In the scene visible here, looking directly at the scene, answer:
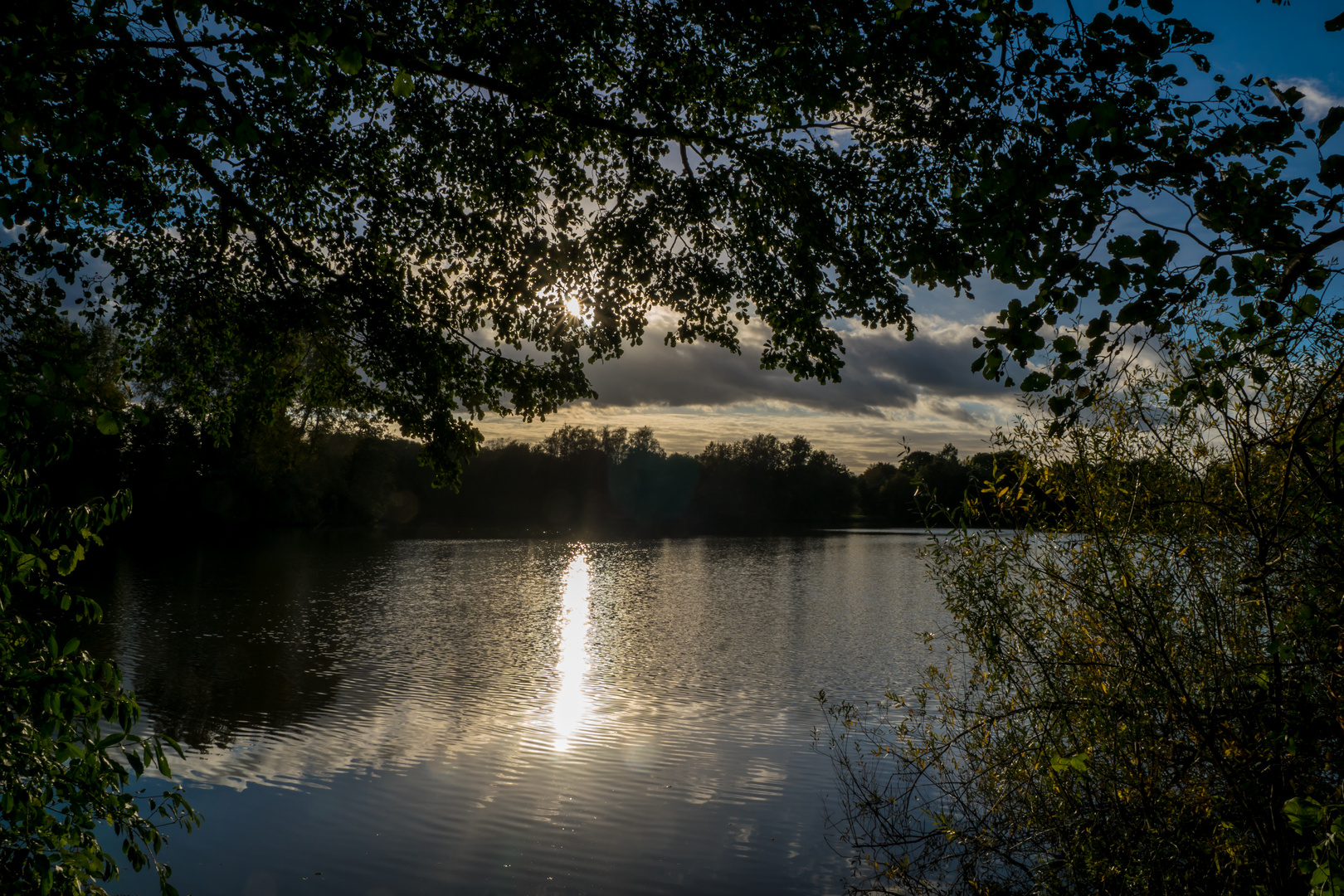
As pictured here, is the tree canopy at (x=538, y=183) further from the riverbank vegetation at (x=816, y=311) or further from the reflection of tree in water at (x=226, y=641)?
the reflection of tree in water at (x=226, y=641)

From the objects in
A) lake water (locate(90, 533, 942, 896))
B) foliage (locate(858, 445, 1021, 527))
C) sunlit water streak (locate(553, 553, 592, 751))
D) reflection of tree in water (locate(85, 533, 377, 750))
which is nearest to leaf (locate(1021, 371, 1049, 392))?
foliage (locate(858, 445, 1021, 527))

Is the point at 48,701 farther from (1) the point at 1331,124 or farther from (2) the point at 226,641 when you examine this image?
(2) the point at 226,641

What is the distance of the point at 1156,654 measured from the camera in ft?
14.6

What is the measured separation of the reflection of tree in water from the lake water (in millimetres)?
73

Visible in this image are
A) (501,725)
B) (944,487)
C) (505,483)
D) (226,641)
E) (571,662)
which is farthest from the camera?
(505,483)

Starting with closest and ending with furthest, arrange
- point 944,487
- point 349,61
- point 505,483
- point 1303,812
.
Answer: point 1303,812, point 349,61, point 944,487, point 505,483

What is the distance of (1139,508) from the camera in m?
5.49

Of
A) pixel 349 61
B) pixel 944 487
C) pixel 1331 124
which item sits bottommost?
pixel 944 487

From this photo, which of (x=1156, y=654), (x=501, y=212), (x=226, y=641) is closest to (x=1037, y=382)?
(x=1156, y=654)

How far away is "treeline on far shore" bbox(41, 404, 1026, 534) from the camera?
3922cm

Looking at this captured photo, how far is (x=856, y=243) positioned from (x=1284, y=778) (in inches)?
206

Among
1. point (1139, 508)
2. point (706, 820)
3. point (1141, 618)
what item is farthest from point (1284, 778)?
point (706, 820)

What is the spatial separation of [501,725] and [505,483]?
82.9 m

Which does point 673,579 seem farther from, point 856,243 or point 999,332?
point 999,332
